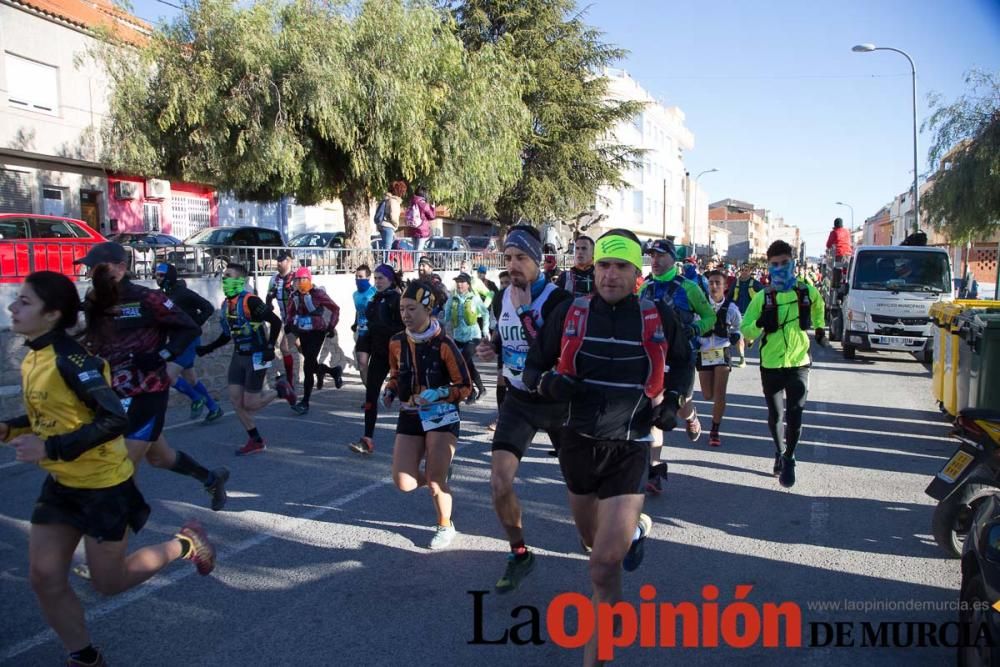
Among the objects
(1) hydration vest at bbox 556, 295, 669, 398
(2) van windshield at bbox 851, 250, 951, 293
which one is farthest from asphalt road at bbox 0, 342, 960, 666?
(2) van windshield at bbox 851, 250, 951, 293

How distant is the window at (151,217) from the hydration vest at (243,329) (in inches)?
844

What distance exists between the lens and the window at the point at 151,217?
1046 inches

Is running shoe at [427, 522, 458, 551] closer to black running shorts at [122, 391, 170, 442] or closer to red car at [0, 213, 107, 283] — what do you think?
black running shorts at [122, 391, 170, 442]

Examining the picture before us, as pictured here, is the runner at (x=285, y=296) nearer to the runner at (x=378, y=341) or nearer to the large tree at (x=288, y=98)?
the runner at (x=378, y=341)

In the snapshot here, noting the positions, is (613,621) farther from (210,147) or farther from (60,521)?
(210,147)

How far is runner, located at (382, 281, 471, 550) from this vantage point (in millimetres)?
4789

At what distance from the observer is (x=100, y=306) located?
12.8 ft

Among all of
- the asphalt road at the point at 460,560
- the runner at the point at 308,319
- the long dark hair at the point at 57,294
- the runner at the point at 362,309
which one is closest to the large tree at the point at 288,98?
the runner at the point at 362,309

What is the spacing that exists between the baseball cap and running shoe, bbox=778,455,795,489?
5.13 meters

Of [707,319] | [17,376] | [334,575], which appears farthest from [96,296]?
[17,376]

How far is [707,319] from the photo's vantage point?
645 cm

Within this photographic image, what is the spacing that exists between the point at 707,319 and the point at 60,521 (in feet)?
16.2

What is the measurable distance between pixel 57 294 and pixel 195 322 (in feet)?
6.79

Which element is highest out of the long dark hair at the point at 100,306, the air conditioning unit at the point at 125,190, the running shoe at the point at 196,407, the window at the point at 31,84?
the window at the point at 31,84
